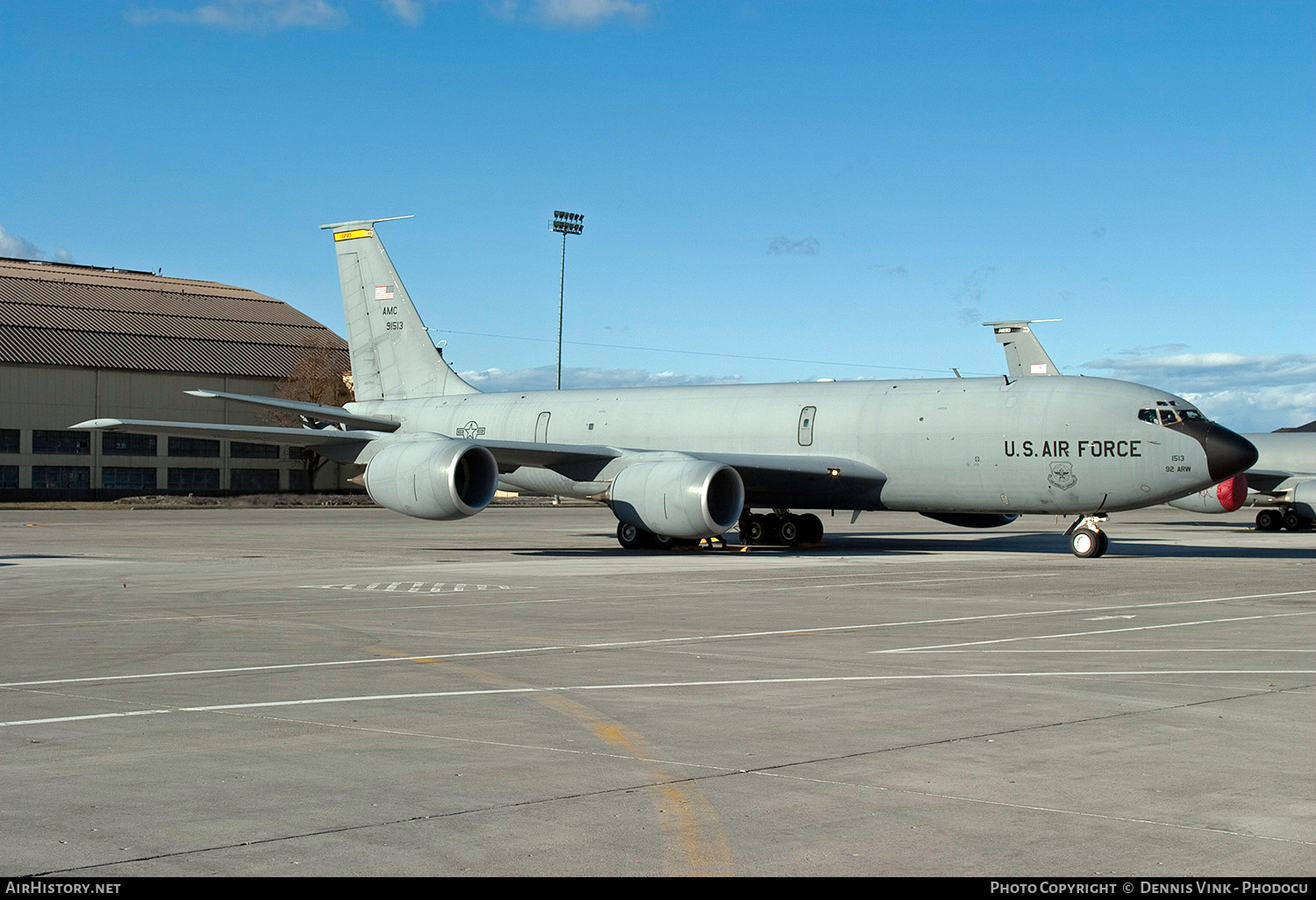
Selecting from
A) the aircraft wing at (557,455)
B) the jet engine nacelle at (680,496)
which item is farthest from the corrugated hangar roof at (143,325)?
the jet engine nacelle at (680,496)

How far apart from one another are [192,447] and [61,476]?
25.1ft

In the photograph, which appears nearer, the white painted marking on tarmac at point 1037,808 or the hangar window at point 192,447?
the white painted marking on tarmac at point 1037,808

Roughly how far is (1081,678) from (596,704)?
13.1 feet

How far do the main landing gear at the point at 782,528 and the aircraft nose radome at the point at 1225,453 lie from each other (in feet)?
32.1

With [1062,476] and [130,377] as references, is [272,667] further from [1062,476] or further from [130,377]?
[130,377]

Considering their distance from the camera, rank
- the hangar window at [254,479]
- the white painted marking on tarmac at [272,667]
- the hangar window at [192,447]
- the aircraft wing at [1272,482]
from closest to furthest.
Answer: the white painted marking on tarmac at [272,667], the aircraft wing at [1272,482], the hangar window at [192,447], the hangar window at [254,479]

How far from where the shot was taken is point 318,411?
31797 millimetres

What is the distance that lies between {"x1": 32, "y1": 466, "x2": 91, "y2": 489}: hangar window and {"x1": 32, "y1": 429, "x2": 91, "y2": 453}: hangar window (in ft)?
3.15

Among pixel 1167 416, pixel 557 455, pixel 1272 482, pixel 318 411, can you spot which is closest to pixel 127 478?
pixel 318 411

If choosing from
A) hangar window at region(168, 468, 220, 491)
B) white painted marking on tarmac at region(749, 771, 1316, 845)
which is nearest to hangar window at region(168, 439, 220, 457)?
hangar window at region(168, 468, 220, 491)

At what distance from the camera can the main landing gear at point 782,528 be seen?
33062mm

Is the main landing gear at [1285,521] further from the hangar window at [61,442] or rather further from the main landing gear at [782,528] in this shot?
the hangar window at [61,442]

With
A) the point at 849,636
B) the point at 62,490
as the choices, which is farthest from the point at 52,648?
the point at 62,490
